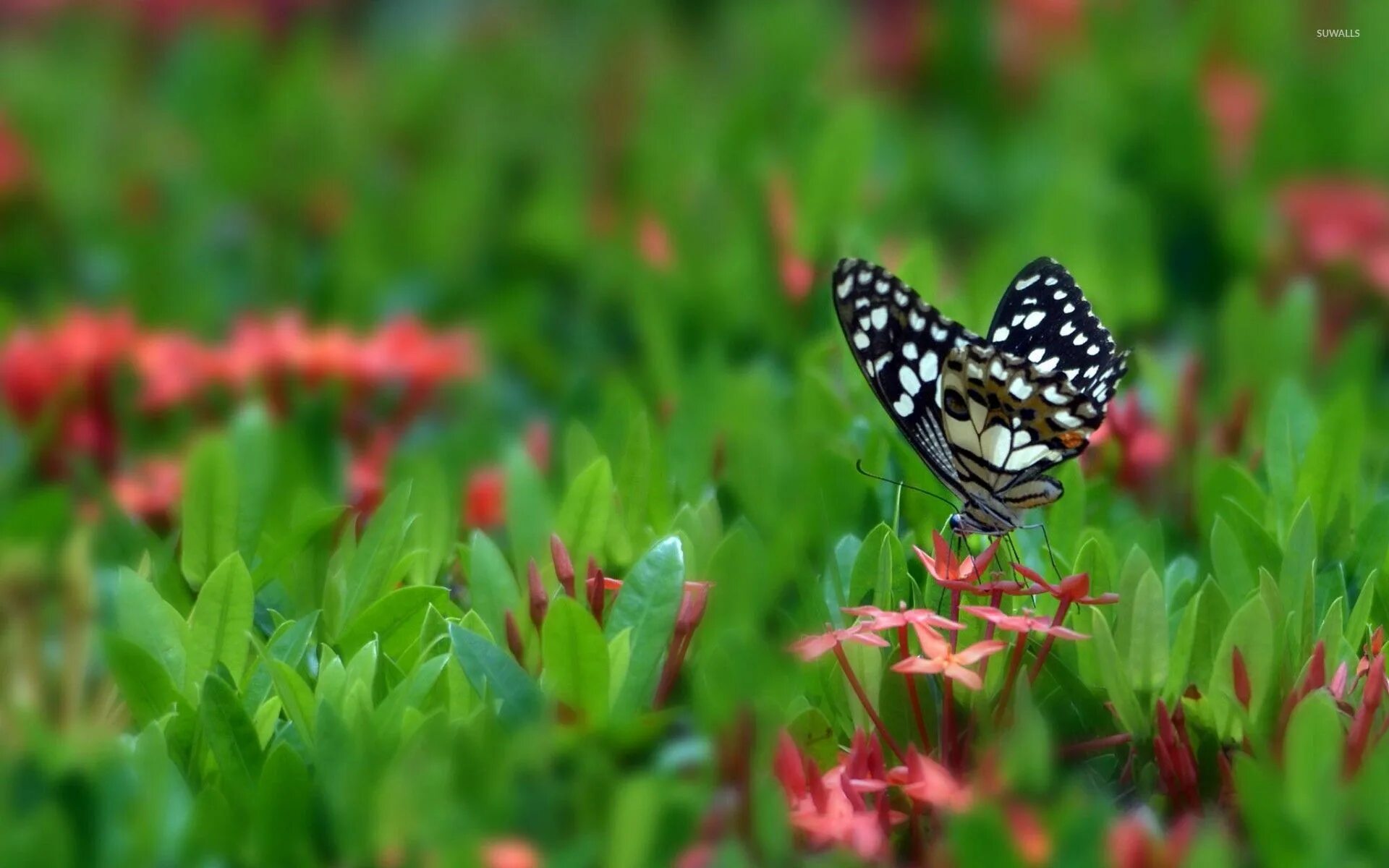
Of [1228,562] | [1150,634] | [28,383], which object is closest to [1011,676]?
[1150,634]

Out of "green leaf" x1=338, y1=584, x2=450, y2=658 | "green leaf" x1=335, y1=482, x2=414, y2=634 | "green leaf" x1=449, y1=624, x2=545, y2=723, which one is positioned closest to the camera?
"green leaf" x1=449, y1=624, x2=545, y2=723

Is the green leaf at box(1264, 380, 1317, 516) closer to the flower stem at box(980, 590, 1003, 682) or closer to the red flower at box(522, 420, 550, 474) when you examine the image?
the flower stem at box(980, 590, 1003, 682)

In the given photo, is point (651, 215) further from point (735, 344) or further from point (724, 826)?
point (724, 826)

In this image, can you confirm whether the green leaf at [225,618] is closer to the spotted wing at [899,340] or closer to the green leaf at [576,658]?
the green leaf at [576,658]

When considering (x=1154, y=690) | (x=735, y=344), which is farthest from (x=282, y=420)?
(x=1154, y=690)

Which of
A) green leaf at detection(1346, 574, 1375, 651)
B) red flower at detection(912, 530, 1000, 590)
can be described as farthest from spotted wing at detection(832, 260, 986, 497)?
green leaf at detection(1346, 574, 1375, 651)
